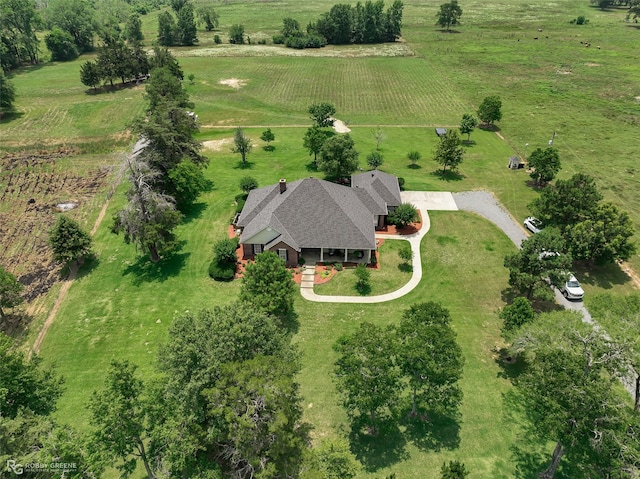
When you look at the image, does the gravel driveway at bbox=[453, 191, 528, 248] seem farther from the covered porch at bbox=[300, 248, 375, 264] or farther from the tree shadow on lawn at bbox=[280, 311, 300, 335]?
the tree shadow on lawn at bbox=[280, 311, 300, 335]

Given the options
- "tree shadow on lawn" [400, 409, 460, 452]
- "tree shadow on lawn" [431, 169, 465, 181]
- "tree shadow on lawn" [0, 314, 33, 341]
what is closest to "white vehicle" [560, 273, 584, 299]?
"tree shadow on lawn" [400, 409, 460, 452]

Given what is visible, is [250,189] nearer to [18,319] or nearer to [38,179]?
[18,319]

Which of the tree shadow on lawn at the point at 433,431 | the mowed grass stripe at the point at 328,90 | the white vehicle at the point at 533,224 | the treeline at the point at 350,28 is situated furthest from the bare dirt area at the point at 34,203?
the treeline at the point at 350,28

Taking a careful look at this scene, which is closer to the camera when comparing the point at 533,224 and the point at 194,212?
the point at 533,224

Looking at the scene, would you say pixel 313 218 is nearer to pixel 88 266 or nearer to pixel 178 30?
pixel 88 266

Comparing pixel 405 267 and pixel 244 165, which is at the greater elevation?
pixel 244 165

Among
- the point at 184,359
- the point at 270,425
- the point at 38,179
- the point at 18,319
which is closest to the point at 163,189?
the point at 18,319

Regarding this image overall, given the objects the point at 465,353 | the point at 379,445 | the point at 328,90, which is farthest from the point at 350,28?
the point at 379,445
